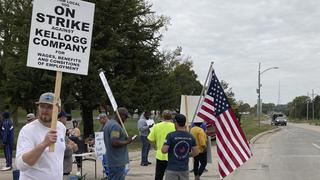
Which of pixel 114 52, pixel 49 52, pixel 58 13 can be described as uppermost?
pixel 114 52

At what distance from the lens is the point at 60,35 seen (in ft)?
17.2

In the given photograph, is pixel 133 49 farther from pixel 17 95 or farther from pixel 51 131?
pixel 51 131

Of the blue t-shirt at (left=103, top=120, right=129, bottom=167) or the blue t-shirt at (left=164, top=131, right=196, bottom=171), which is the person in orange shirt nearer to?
the blue t-shirt at (left=103, top=120, right=129, bottom=167)

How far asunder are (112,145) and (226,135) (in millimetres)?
2314

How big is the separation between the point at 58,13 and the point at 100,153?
7.22m

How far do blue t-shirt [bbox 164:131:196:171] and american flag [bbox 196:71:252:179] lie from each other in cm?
166

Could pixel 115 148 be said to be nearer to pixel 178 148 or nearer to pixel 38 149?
pixel 178 148

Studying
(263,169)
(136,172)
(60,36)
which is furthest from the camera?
(263,169)

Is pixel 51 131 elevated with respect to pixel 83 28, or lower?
lower

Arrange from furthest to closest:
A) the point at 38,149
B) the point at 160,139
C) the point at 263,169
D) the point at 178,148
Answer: the point at 263,169, the point at 160,139, the point at 178,148, the point at 38,149

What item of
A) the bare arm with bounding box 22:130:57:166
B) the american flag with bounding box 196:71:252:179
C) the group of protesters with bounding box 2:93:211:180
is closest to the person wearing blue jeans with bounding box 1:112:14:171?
the group of protesters with bounding box 2:93:211:180

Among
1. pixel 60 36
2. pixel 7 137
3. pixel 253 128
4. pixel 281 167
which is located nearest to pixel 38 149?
pixel 60 36

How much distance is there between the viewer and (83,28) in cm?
539

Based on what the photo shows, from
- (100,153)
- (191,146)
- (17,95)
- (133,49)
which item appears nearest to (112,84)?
(133,49)
